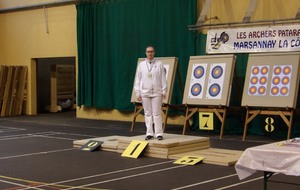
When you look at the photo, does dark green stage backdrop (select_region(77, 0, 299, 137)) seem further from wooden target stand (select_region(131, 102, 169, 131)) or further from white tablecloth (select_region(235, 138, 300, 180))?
white tablecloth (select_region(235, 138, 300, 180))

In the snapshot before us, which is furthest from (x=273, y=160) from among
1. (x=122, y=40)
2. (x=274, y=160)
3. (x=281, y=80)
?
(x=122, y=40)

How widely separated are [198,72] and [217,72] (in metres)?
0.42

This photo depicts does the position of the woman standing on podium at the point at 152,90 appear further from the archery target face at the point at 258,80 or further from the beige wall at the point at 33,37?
the beige wall at the point at 33,37

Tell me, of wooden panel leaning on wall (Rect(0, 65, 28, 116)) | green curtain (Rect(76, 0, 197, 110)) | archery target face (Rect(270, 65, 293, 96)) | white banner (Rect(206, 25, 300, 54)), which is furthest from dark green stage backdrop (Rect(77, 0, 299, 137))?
wooden panel leaning on wall (Rect(0, 65, 28, 116))

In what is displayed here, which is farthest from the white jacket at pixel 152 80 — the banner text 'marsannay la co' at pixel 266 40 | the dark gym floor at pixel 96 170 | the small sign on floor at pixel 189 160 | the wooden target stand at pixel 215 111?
the banner text 'marsannay la co' at pixel 266 40

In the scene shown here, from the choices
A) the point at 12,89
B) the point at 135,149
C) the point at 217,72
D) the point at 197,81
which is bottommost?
the point at 135,149

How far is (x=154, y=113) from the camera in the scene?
7.04 m

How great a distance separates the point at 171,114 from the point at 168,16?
2095 mm

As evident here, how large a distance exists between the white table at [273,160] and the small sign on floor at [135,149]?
320cm

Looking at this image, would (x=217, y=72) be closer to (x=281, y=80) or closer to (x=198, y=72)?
(x=198, y=72)

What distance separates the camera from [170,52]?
34.3 ft

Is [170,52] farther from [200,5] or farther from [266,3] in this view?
[266,3]

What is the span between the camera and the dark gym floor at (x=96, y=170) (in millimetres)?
4980

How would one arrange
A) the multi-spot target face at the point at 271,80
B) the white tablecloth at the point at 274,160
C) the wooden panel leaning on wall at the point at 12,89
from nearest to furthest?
1. the white tablecloth at the point at 274,160
2. the multi-spot target face at the point at 271,80
3. the wooden panel leaning on wall at the point at 12,89
